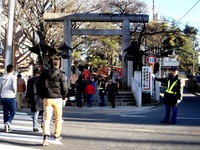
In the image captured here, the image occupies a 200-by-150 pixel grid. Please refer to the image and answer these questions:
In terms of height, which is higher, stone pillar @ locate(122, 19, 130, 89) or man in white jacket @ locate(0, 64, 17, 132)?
stone pillar @ locate(122, 19, 130, 89)

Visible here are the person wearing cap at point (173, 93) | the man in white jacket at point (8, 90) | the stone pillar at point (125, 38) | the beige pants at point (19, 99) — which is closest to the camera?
the man in white jacket at point (8, 90)

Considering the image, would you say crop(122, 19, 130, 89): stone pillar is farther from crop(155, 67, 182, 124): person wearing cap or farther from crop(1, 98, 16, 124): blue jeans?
crop(1, 98, 16, 124): blue jeans

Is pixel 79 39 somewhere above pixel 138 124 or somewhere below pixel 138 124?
above

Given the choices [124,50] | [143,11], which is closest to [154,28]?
[143,11]

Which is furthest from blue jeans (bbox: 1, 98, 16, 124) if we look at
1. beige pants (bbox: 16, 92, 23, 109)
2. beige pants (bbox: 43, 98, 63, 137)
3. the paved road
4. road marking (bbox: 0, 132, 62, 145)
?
beige pants (bbox: 16, 92, 23, 109)

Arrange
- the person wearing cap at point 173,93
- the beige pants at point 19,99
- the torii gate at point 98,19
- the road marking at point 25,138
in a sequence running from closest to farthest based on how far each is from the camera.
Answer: the road marking at point 25,138
the person wearing cap at point 173,93
the beige pants at point 19,99
the torii gate at point 98,19

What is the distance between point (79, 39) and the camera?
3672 cm

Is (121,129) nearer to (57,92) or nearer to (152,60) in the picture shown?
(57,92)

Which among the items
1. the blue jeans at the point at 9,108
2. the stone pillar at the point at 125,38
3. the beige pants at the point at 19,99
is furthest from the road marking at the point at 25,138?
the stone pillar at the point at 125,38

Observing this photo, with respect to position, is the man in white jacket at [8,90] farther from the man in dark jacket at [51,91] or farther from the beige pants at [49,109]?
the beige pants at [49,109]

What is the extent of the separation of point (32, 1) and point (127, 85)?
469 inches

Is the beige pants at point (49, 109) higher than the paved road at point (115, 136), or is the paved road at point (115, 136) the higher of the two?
the beige pants at point (49, 109)

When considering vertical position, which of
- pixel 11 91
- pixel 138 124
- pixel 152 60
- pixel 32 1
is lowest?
pixel 138 124

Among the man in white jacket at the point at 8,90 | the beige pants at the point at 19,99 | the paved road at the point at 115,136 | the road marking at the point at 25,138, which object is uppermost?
the man in white jacket at the point at 8,90
